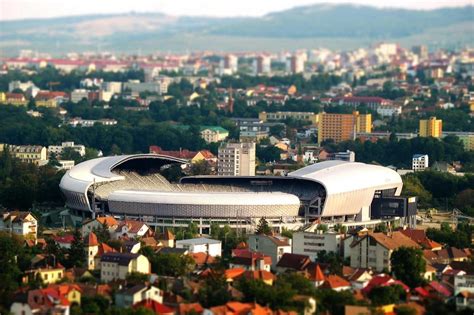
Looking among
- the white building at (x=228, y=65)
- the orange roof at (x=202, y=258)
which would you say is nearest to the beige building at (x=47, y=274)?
the orange roof at (x=202, y=258)

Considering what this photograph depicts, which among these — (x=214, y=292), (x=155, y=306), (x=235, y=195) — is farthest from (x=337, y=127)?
(x=155, y=306)

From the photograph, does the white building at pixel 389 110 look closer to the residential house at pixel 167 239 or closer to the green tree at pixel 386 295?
the residential house at pixel 167 239

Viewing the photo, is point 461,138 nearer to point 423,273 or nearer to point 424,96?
point 424,96

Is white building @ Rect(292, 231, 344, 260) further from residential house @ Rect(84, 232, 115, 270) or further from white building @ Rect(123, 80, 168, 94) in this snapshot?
white building @ Rect(123, 80, 168, 94)

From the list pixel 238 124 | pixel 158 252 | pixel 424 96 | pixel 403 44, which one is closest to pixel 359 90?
pixel 424 96

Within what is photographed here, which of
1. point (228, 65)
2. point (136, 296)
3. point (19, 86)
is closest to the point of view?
point (136, 296)

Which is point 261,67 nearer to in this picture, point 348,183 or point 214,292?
point 348,183
